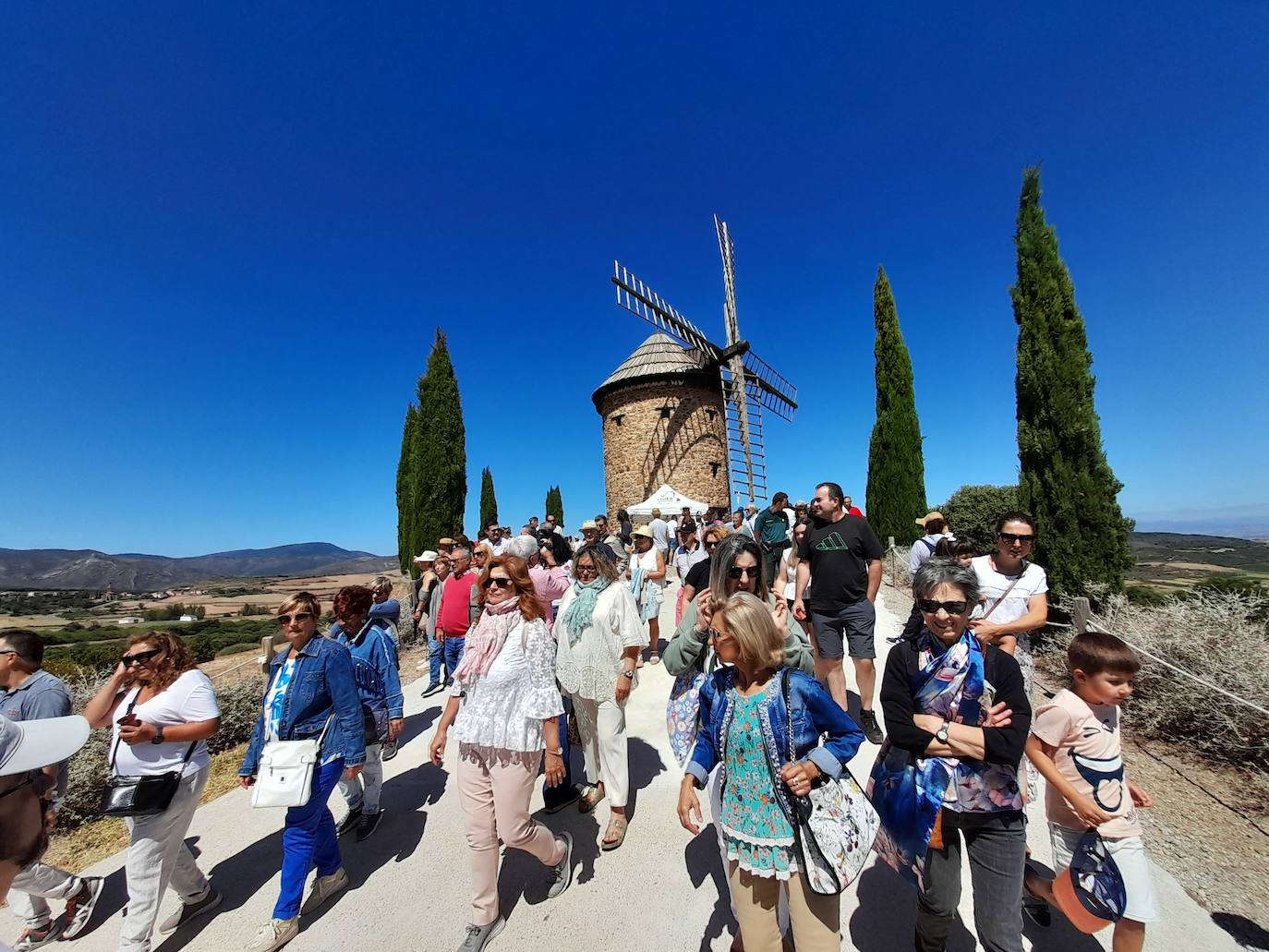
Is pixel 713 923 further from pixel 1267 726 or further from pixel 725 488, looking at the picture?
pixel 725 488

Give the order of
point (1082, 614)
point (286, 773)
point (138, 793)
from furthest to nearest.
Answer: point (1082, 614), point (286, 773), point (138, 793)

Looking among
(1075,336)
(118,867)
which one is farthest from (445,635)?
(1075,336)

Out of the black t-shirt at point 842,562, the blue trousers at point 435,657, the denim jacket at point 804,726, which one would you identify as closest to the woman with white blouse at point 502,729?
the denim jacket at point 804,726

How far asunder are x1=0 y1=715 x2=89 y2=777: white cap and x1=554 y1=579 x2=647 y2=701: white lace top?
2.40m

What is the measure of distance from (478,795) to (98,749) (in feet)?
14.2

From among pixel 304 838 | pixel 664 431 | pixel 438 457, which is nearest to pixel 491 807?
pixel 304 838

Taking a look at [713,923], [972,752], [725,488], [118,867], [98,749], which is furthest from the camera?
[725,488]

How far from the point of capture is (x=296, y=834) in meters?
2.58

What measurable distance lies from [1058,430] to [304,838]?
990cm

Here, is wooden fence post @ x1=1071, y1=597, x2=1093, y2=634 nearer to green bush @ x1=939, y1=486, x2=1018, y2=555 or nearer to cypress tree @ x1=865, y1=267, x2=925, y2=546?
cypress tree @ x1=865, y1=267, x2=925, y2=546

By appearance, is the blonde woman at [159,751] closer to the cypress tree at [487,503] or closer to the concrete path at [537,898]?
the concrete path at [537,898]

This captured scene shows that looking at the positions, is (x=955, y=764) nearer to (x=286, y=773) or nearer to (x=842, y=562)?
(x=842, y=562)

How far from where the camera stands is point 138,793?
238 centimetres

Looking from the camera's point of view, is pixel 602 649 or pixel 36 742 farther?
pixel 602 649
